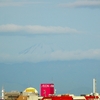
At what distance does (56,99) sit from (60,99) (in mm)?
1089

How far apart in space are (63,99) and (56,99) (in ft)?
6.63

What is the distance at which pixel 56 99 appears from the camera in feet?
654

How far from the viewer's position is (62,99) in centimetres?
19925

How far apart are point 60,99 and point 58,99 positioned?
0.59 m

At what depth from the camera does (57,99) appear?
200m

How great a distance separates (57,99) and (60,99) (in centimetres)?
81

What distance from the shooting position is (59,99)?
19938cm

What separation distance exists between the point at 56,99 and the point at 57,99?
299 millimetres

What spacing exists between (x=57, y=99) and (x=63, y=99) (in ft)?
6.00

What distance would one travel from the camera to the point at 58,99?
199750 millimetres

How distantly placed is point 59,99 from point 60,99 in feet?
0.98

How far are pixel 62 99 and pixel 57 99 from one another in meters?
1.37
